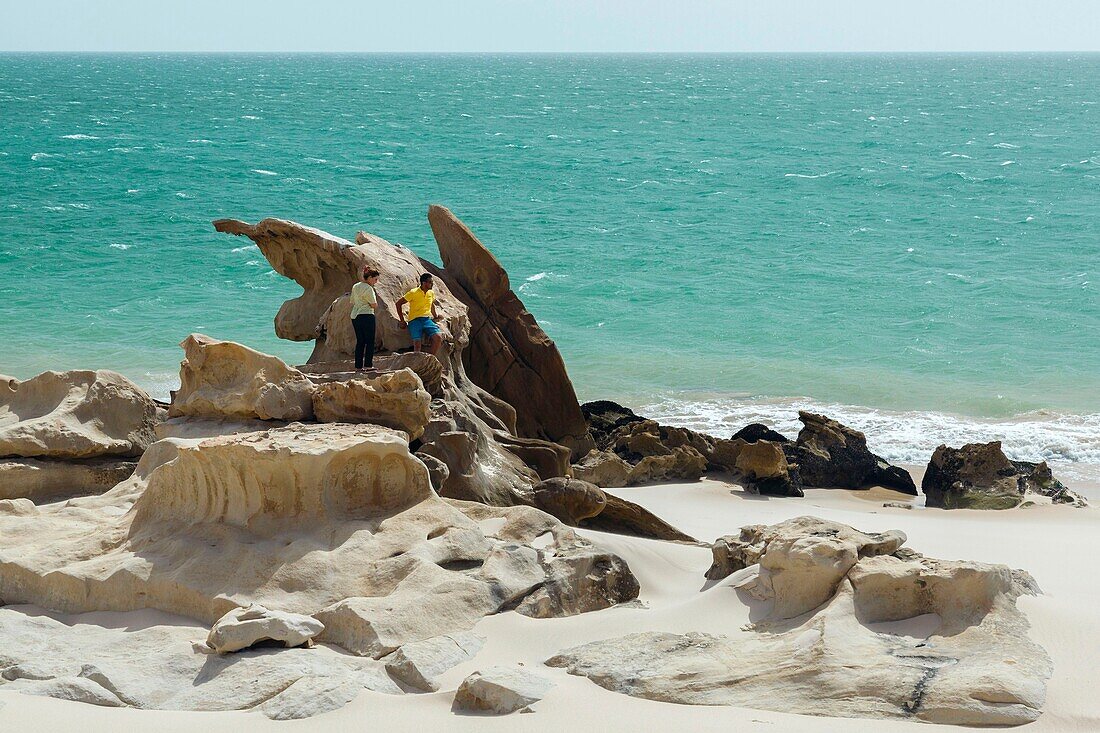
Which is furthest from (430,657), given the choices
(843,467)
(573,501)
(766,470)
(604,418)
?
(604,418)

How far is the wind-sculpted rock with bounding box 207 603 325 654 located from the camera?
18.3 feet

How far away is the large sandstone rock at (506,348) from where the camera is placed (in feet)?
40.5

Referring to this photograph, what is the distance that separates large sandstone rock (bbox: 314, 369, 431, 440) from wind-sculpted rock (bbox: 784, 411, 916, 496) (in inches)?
239

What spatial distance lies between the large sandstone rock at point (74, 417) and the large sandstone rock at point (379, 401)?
5.94 feet

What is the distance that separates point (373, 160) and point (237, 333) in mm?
25479

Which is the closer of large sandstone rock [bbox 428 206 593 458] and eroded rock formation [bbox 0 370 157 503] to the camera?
eroded rock formation [bbox 0 370 157 503]

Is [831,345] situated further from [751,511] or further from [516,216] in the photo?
[516,216]

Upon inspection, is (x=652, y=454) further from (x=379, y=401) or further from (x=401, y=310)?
(x=379, y=401)

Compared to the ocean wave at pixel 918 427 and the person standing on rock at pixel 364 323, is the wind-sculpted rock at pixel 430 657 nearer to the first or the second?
the person standing on rock at pixel 364 323

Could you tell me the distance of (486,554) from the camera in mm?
6781

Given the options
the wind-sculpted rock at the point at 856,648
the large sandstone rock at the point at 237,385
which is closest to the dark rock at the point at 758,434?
the large sandstone rock at the point at 237,385

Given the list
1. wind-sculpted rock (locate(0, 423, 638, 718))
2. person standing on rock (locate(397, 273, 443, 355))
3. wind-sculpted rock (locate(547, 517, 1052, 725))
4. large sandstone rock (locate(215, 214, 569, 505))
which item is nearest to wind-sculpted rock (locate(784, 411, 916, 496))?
large sandstone rock (locate(215, 214, 569, 505))

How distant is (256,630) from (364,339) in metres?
4.17

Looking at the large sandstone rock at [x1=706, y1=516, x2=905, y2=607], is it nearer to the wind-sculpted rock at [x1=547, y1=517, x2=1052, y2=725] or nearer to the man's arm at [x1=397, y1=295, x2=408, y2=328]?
the wind-sculpted rock at [x1=547, y1=517, x2=1052, y2=725]
